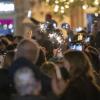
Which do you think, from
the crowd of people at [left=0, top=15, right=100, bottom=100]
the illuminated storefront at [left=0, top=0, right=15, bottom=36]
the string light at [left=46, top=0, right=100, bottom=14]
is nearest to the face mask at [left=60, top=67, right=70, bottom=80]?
the crowd of people at [left=0, top=15, right=100, bottom=100]

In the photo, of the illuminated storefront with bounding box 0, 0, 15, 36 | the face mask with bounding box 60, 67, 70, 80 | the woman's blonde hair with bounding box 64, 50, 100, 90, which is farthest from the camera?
the illuminated storefront with bounding box 0, 0, 15, 36

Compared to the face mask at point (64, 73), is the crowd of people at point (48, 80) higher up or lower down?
higher up

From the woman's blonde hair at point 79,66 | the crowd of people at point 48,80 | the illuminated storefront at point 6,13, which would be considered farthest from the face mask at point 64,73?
the illuminated storefront at point 6,13

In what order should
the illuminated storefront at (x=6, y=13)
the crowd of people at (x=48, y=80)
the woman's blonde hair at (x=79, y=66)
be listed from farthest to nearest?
the illuminated storefront at (x=6, y=13) < the woman's blonde hair at (x=79, y=66) < the crowd of people at (x=48, y=80)

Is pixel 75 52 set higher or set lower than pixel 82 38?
higher

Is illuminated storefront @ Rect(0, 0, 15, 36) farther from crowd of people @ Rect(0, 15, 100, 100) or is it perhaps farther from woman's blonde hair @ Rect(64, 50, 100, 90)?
woman's blonde hair @ Rect(64, 50, 100, 90)

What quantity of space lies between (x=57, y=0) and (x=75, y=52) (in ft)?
30.7

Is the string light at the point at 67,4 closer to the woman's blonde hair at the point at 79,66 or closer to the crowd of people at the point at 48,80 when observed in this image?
the crowd of people at the point at 48,80

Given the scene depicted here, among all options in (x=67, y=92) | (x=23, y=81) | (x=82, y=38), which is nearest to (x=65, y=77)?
(x=67, y=92)

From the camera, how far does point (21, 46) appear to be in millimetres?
5703

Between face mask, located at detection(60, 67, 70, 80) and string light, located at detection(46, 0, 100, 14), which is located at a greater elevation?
face mask, located at detection(60, 67, 70, 80)

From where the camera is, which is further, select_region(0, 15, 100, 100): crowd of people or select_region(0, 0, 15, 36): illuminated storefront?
select_region(0, 0, 15, 36): illuminated storefront

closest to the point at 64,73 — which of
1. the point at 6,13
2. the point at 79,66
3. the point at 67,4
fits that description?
the point at 79,66

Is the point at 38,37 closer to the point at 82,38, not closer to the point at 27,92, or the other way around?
the point at 82,38
